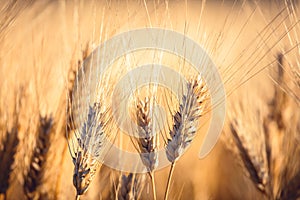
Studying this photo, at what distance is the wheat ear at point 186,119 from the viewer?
106 centimetres

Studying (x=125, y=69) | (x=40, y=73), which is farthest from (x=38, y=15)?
(x=125, y=69)

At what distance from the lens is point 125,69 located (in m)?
1.24

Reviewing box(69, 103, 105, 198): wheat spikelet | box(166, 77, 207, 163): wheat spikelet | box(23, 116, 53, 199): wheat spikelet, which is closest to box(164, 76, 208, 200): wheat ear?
box(166, 77, 207, 163): wheat spikelet

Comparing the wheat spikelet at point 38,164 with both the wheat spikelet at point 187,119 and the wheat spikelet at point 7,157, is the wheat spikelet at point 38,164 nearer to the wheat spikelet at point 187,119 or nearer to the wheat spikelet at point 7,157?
the wheat spikelet at point 7,157

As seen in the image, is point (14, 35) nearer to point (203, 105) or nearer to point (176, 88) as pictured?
point (176, 88)

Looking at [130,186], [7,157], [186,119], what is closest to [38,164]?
[7,157]

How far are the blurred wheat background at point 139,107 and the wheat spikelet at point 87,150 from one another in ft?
0.32

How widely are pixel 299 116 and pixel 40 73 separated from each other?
76 centimetres

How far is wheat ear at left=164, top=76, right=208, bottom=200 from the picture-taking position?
106 cm

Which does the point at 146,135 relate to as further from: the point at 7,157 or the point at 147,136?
the point at 7,157

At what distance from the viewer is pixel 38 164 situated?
Result: 129cm

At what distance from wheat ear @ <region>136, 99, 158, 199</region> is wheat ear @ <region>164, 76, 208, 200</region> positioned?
4cm

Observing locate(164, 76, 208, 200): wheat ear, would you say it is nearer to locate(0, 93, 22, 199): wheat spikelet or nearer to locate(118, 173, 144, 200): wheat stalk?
locate(118, 173, 144, 200): wheat stalk

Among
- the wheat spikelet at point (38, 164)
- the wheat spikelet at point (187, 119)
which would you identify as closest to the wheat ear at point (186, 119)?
the wheat spikelet at point (187, 119)
